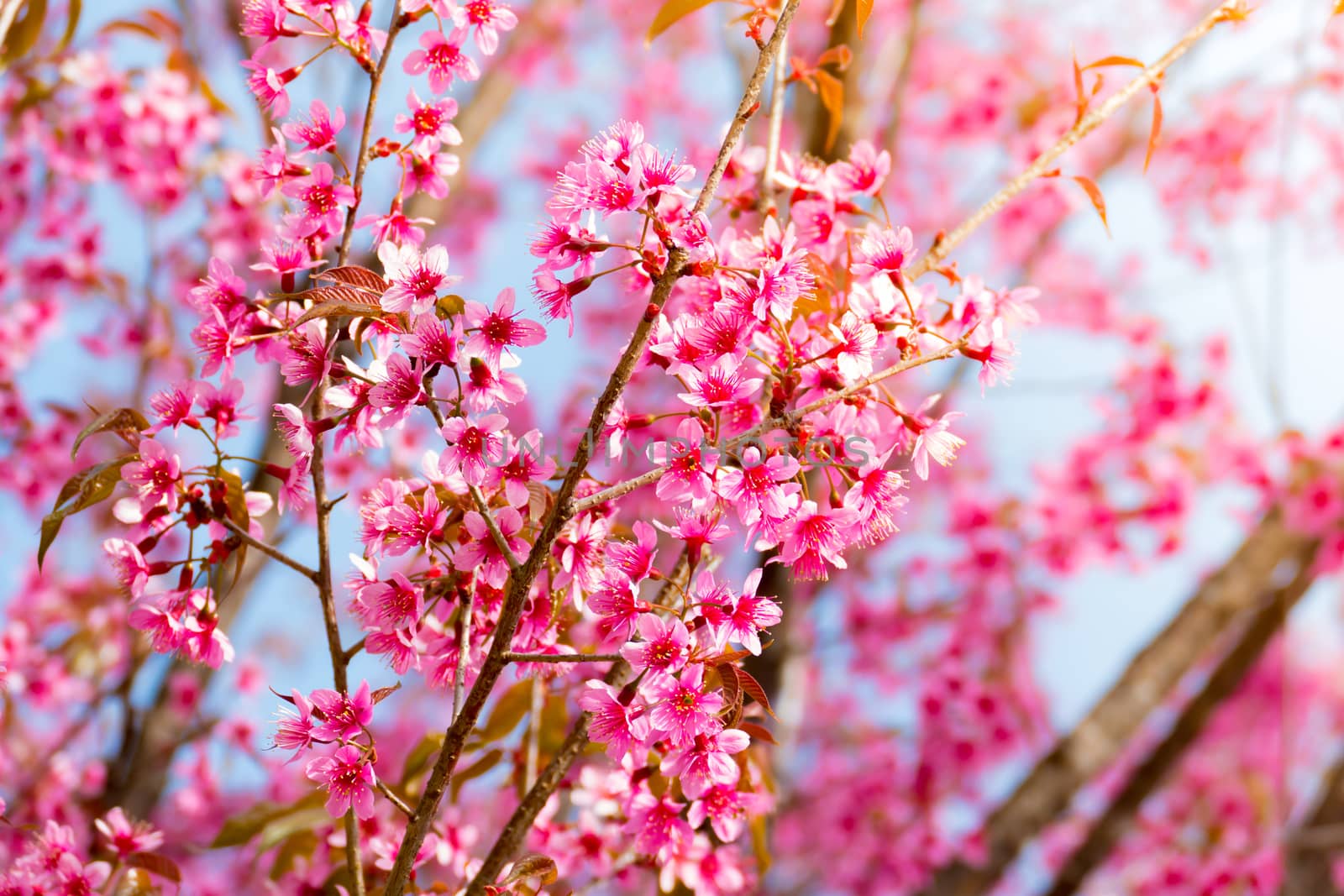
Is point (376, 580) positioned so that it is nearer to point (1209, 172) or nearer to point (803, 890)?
point (803, 890)

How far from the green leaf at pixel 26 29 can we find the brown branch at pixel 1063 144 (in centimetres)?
148

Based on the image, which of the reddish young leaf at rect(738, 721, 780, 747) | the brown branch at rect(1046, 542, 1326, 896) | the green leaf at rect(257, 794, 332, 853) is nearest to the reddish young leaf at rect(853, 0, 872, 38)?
the reddish young leaf at rect(738, 721, 780, 747)

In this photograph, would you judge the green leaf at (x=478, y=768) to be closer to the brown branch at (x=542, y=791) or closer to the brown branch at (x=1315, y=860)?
the brown branch at (x=542, y=791)

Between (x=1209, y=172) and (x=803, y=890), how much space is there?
4554 millimetres

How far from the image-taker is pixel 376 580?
0.96 metres

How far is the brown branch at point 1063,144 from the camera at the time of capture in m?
1.27

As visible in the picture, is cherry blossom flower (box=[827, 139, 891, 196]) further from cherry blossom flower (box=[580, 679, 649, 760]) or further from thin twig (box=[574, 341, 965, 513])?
cherry blossom flower (box=[580, 679, 649, 760])

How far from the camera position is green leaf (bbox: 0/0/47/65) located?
61.2 inches

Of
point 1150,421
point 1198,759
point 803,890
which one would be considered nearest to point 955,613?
point 1150,421

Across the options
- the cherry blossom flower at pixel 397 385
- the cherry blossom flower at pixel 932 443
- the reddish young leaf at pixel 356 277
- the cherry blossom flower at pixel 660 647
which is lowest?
the cherry blossom flower at pixel 660 647

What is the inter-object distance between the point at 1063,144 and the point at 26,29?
1.66m

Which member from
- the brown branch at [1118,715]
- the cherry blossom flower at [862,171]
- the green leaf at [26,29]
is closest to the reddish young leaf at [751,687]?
the cherry blossom flower at [862,171]

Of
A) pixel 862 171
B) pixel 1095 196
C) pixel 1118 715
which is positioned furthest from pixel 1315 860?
pixel 862 171

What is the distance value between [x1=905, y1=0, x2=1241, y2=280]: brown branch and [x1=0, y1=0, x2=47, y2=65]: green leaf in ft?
4.85
